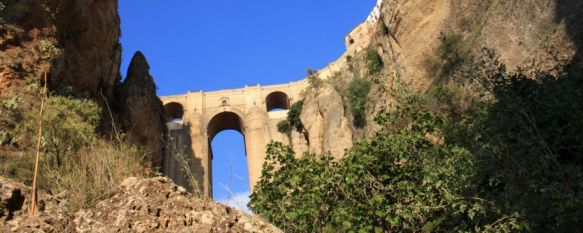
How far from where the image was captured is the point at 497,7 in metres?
18.1

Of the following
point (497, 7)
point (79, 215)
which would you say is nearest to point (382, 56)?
point (497, 7)

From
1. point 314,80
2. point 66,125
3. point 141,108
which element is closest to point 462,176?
point 66,125

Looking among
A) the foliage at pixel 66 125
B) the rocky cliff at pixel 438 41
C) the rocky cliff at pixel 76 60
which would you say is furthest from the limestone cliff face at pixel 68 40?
the rocky cliff at pixel 438 41

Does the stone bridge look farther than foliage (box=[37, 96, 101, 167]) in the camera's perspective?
Yes

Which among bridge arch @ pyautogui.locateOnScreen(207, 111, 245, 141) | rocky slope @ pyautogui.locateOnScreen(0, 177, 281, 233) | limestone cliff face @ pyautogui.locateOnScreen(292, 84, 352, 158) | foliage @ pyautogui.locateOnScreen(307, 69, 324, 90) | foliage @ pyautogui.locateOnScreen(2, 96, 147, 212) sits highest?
foliage @ pyautogui.locateOnScreen(307, 69, 324, 90)

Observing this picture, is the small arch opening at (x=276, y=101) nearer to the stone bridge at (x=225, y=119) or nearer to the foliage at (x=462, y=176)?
the stone bridge at (x=225, y=119)

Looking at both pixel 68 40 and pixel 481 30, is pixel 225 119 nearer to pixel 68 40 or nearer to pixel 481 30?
pixel 68 40

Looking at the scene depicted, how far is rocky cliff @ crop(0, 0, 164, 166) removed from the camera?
508 inches

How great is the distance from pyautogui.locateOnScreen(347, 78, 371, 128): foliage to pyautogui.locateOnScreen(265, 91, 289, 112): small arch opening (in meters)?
10.8

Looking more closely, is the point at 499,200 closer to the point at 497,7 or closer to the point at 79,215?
the point at 79,215

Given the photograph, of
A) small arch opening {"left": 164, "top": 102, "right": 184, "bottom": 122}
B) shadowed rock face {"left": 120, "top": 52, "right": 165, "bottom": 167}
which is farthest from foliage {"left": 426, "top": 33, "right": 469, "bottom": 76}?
small arch opening {"left": 164, "top": 102, "right": 184, "bottom": 122}

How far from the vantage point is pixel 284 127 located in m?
36.8

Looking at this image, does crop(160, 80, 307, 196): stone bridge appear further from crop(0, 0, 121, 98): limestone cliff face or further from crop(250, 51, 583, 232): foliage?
crop(250, 51, 583, 232): foliage

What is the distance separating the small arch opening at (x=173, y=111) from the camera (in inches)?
1631
